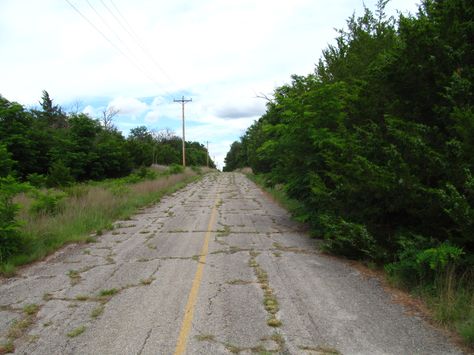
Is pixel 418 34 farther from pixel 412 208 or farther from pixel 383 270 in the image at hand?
pixel 383 270

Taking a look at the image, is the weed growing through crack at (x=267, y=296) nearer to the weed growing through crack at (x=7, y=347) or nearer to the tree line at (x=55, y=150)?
the weed growing through crack at (x=7, y=347)

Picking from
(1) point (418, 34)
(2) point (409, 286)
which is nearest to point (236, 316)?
(2) point (409, 286)

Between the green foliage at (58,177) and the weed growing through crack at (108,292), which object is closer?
the weed growing through crack at (108,292)

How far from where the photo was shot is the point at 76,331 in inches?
194

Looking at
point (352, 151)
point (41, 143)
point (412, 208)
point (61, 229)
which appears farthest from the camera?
point (41, 143)

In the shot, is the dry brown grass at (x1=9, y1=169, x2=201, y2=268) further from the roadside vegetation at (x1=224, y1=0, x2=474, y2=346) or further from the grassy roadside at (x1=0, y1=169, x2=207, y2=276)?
the roadside vegetation at (x1=224, y1=0, x2=474, y2=346)

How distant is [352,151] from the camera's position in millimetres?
8547

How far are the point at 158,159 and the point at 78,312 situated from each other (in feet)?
244

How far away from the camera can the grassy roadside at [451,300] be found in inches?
190

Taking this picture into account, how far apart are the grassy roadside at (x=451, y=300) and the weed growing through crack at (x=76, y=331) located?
4.49 m

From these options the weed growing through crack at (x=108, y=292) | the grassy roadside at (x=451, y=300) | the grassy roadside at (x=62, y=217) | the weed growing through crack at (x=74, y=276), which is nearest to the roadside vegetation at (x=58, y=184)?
the grassy roadside at (x=62, y=217)

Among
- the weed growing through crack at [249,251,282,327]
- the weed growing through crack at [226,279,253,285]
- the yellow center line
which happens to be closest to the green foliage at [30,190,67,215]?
the yellow center line

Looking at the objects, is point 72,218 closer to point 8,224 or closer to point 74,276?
point 8,224

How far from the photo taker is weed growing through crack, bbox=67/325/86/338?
4824 millimetres
